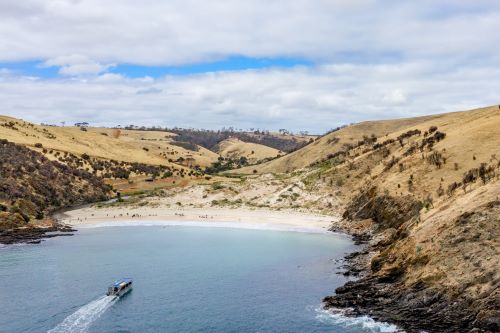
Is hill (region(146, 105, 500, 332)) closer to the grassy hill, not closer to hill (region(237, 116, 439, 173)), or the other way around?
the grassy hill

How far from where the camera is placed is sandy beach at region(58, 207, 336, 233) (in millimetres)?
82125

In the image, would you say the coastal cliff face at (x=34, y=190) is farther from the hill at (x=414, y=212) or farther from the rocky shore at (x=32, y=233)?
the hill at (x=414, y=212)

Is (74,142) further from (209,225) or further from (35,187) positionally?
(209,225)

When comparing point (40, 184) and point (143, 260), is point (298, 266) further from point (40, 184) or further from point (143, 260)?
point (40, 184)

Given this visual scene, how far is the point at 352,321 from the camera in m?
36.5

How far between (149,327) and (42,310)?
9694 mm

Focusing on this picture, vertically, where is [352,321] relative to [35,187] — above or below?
below

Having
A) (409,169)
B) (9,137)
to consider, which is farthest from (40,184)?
(409,169)

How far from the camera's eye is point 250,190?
10569cm

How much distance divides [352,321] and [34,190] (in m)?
75.0

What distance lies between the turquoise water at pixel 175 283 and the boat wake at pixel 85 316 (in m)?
0.07

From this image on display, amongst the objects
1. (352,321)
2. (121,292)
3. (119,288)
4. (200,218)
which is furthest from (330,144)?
(352,321)

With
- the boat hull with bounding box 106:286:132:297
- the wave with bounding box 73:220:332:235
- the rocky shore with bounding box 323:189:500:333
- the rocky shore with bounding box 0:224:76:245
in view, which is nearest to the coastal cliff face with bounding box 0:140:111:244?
the rocky shore with bounding box 0:224:76:245

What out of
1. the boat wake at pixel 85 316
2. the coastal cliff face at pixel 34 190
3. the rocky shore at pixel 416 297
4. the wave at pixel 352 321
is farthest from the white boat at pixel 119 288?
the coastal cliff face at pixel 34 190
